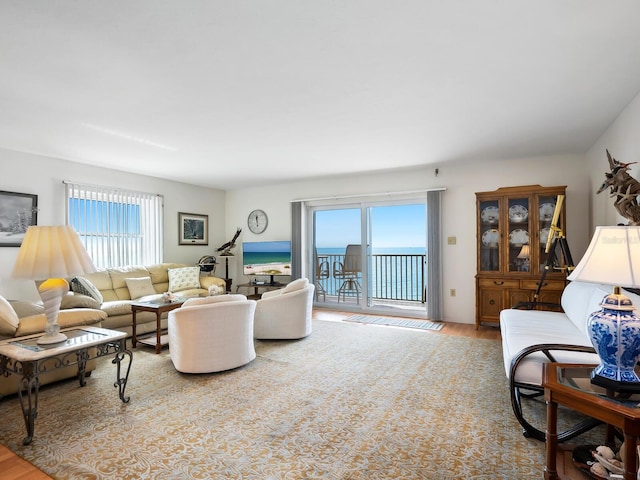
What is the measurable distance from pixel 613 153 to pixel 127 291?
20.3 ft

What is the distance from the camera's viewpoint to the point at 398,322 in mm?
5344

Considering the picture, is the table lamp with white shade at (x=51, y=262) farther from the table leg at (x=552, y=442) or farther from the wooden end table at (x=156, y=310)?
the table leg at (x=552, y=442)

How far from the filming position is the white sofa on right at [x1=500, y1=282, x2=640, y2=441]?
6.95ft

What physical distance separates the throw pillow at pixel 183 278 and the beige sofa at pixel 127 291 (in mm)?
16

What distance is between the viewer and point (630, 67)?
2.41 metres

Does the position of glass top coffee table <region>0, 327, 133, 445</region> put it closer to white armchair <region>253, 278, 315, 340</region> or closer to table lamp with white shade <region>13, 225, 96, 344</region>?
table lamp with white shade <region>13, 225, 96, 344</region>

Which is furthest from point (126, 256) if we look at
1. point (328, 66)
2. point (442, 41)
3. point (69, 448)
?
point (442, 41)

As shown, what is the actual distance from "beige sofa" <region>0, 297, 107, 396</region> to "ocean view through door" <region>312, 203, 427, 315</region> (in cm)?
408

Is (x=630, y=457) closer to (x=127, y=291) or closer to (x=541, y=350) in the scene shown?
(x=541, y=350)

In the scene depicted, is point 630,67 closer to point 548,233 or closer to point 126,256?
point 548,233

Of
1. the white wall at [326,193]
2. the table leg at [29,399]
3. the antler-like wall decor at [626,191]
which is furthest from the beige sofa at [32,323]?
the antler-like wall decor at [626,191]

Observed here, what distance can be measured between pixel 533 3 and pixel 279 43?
137cm

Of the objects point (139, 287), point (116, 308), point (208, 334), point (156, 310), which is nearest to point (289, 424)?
point (208, 334)

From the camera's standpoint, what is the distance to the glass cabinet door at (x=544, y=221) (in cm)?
449
